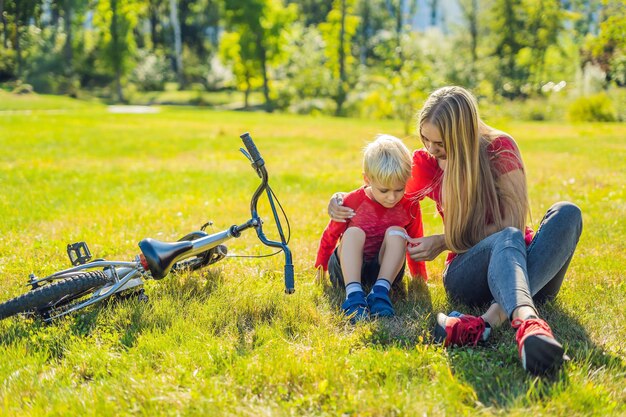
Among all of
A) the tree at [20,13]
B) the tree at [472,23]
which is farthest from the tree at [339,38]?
the tree at [20,13]

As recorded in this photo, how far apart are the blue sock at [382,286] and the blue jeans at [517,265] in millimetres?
386

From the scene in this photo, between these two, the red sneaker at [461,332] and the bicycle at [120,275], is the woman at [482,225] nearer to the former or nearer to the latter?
the red sneaker at [461,332]

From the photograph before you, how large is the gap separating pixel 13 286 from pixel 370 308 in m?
2.49

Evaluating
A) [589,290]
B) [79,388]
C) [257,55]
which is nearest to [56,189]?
[79,388]

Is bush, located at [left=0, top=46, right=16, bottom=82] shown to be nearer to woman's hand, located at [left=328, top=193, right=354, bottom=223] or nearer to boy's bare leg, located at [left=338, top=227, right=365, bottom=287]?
woman's hand, located at [left=328, top=193, right=354, bottom=223]

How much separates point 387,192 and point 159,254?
147 centimetres

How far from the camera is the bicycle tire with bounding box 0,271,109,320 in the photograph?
131 inches

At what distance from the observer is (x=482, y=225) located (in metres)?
3.68

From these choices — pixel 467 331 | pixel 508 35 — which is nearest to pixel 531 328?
pixel 467 331

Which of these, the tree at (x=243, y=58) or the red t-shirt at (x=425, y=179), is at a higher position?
the tree at (x=243, y=58)

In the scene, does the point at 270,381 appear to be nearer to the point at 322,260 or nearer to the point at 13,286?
the point at 322,260

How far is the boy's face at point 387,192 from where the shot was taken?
12.7 feet

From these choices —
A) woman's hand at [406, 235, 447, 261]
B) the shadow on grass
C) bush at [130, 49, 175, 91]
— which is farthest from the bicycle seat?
bush at [130, 49, 175, 91]

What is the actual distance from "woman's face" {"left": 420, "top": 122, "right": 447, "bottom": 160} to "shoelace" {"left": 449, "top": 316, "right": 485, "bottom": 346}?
1054 mm
